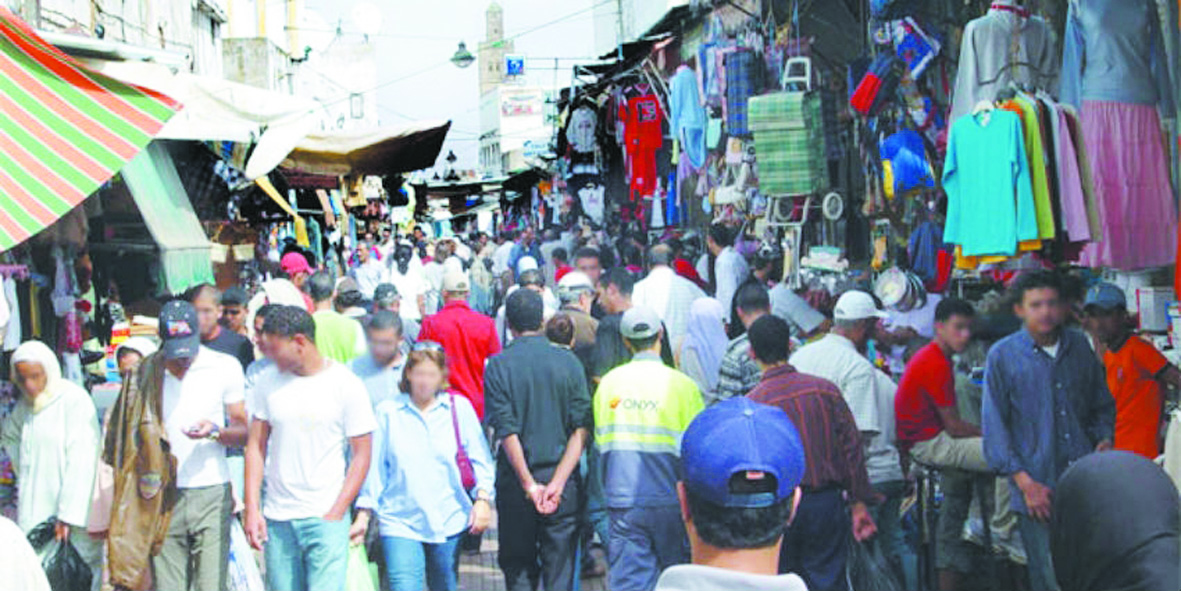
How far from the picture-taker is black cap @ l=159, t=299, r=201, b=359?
642 cm

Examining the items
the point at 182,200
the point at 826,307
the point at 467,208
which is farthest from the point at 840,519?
the point at 467,208

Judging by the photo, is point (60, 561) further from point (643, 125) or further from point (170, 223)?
point (643, 125)

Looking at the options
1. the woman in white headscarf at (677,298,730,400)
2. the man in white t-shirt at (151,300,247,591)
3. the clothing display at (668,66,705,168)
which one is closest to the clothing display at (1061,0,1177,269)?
the woman in white headscarf at (677,298,730,400)

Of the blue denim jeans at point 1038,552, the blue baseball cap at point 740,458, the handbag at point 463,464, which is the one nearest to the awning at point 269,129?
the handbag at point 463,464

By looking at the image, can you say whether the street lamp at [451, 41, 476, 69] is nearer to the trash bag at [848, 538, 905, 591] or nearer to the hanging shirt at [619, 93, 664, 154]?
the hanging shirt at [619, 93, 664, 154]

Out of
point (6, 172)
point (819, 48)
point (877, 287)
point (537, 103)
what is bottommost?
point (877, 287)

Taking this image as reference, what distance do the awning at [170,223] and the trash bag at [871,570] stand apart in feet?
14.3

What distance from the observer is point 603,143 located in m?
18.4

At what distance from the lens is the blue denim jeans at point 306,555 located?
20.2 ft

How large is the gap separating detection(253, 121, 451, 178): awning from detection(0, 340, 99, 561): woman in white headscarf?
467cm

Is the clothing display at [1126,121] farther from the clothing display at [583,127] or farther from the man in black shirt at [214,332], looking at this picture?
the clothing display at [583,127]

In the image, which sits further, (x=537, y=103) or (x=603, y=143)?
(x=537, y=103)

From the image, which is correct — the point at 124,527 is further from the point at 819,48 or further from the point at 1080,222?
the point at 819,48

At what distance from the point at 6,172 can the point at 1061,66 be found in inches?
197
